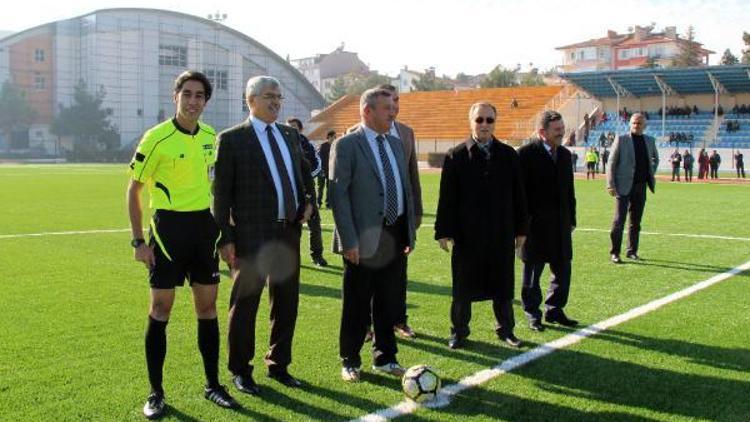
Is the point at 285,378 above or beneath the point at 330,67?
beneath

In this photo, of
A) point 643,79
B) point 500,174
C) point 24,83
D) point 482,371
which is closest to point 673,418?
point 482,371

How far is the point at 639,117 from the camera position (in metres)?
10.0

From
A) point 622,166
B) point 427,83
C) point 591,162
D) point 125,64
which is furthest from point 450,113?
point 622,166

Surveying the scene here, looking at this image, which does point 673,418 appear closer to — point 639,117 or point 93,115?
point 639,117

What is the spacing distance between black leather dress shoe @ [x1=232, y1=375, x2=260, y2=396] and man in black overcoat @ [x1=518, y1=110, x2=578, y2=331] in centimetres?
275

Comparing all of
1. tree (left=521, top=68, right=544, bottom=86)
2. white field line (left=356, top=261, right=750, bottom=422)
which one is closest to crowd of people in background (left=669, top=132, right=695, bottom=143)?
white field line (left=356, top=261, right=750, bottom=422)

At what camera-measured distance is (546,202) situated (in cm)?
666

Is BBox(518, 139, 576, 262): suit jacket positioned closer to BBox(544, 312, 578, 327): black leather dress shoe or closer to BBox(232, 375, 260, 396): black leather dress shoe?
BBox(544, 312, 578, 327): black leather dress shoe

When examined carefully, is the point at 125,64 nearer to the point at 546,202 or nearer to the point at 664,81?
the point at 664,81

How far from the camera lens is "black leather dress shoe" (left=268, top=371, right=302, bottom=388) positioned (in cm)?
503

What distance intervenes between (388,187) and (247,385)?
1.65m

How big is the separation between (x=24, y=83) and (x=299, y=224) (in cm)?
7757

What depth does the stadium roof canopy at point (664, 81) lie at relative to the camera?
154 feet

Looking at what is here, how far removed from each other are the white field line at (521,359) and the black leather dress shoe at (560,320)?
5.9 inches
